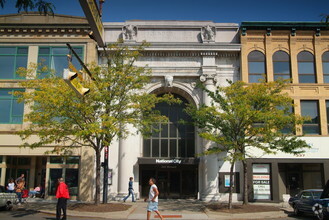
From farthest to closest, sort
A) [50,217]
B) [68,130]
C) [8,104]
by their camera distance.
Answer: [8,104], [68,130], [50,217]

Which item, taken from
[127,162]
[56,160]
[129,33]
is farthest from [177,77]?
[56,160]

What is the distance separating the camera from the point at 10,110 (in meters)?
22.5

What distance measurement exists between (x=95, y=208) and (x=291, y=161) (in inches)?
511

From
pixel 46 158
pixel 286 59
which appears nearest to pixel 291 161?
pixel 286 59

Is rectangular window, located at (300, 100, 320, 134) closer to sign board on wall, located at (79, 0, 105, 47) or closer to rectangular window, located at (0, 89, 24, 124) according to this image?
sign board on wall, located at (79, 0, 105, 47)

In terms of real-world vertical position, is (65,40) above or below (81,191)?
above

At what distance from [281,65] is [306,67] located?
1754 millimetres

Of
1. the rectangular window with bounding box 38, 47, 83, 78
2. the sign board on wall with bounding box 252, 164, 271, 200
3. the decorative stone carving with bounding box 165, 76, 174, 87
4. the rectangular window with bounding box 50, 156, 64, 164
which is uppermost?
the rectangular window with bounding box 38, 47, 83, 78

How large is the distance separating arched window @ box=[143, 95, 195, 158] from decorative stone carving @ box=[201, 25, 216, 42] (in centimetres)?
491

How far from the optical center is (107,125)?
49.9 feet

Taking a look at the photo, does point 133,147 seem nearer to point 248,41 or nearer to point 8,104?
point 8,104

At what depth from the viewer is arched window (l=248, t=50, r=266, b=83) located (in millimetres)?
22969

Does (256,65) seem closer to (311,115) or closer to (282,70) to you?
(282,70)

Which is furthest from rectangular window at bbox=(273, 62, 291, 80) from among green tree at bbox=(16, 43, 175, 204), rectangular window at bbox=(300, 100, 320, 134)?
green tree at bbox=(16, 43, 175, 204)
